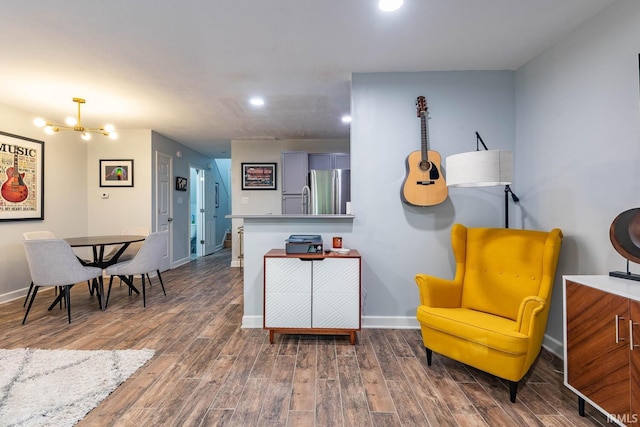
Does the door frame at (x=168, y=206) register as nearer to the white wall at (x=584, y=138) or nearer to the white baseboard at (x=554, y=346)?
the white wall at (x=584, y=138)

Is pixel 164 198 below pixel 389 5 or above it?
below

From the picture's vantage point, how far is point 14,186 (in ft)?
12.0

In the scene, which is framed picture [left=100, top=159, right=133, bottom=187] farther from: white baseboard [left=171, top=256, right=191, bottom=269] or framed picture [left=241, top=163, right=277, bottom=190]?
framed picture [left=241, top=163, right=277, bottom=190]

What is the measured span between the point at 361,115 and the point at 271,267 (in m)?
1.61

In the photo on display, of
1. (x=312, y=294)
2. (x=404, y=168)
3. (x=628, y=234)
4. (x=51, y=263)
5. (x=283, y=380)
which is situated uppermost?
(x=404, y=168)

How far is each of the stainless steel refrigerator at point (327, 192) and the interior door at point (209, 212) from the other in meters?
4.44

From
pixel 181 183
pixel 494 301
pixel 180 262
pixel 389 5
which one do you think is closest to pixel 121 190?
pixel 181 183

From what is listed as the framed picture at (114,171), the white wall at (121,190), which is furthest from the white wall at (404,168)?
the framed picture at (114,171)

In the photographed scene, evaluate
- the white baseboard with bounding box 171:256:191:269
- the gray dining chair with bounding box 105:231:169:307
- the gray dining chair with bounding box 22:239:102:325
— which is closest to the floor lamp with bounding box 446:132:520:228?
the gray dining chair with bounding box 105:231:169:307

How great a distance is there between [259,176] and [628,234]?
499cm

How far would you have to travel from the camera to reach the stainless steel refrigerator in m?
3.64

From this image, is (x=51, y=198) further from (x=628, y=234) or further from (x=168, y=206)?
(x=628, y=234)

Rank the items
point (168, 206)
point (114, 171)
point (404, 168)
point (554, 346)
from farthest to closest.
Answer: point (168, 206) → point (114, 171) → point (404, 168) → point (554, 346)

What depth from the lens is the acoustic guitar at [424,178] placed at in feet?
8.59
